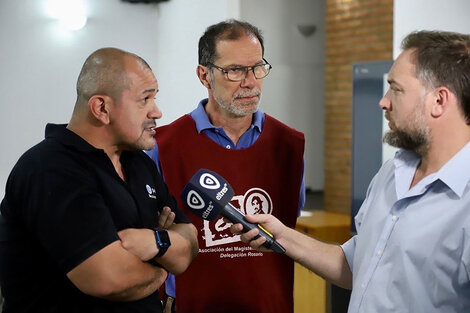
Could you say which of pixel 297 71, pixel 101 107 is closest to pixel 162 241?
pixel 101 107

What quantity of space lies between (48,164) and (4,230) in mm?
224

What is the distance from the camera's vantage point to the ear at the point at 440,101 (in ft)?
6.47

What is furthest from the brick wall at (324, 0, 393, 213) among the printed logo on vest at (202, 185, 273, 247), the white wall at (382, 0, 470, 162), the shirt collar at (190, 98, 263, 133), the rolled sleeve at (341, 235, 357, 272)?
the rolled sleeve at (341, 235, 357, 272)

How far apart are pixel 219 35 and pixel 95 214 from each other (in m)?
1.04

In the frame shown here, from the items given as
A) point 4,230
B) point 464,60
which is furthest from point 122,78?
point 464,60

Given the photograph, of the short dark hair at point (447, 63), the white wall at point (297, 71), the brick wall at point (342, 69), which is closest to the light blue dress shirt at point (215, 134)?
the short dark hair at point (447, 63)

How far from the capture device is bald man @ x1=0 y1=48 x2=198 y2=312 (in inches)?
75.9

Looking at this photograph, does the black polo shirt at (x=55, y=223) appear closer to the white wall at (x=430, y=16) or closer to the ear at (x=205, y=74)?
the ear at (x=205, y=74)

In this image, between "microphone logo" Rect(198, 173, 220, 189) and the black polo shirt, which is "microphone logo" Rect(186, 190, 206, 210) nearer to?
"microphone logo" Rect(198, 173, 220, 189)

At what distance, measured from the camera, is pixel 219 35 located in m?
2.73

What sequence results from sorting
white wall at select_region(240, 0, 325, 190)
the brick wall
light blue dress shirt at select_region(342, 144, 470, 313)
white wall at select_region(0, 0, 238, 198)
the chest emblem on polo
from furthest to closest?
1. white wall at select_region(240, 0, 325, 190)
2. the brick wall
3. white wall at select_region(0, 0, 238, 198)
4. the chest emblem on polo
5. light blue dress shirt at select_region(342, 144, 470, 313)

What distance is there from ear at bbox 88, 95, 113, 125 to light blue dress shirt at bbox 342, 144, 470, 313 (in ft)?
2.77

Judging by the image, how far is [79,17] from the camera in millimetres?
7086

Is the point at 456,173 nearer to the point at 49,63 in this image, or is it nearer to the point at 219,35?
the point at 219,35
